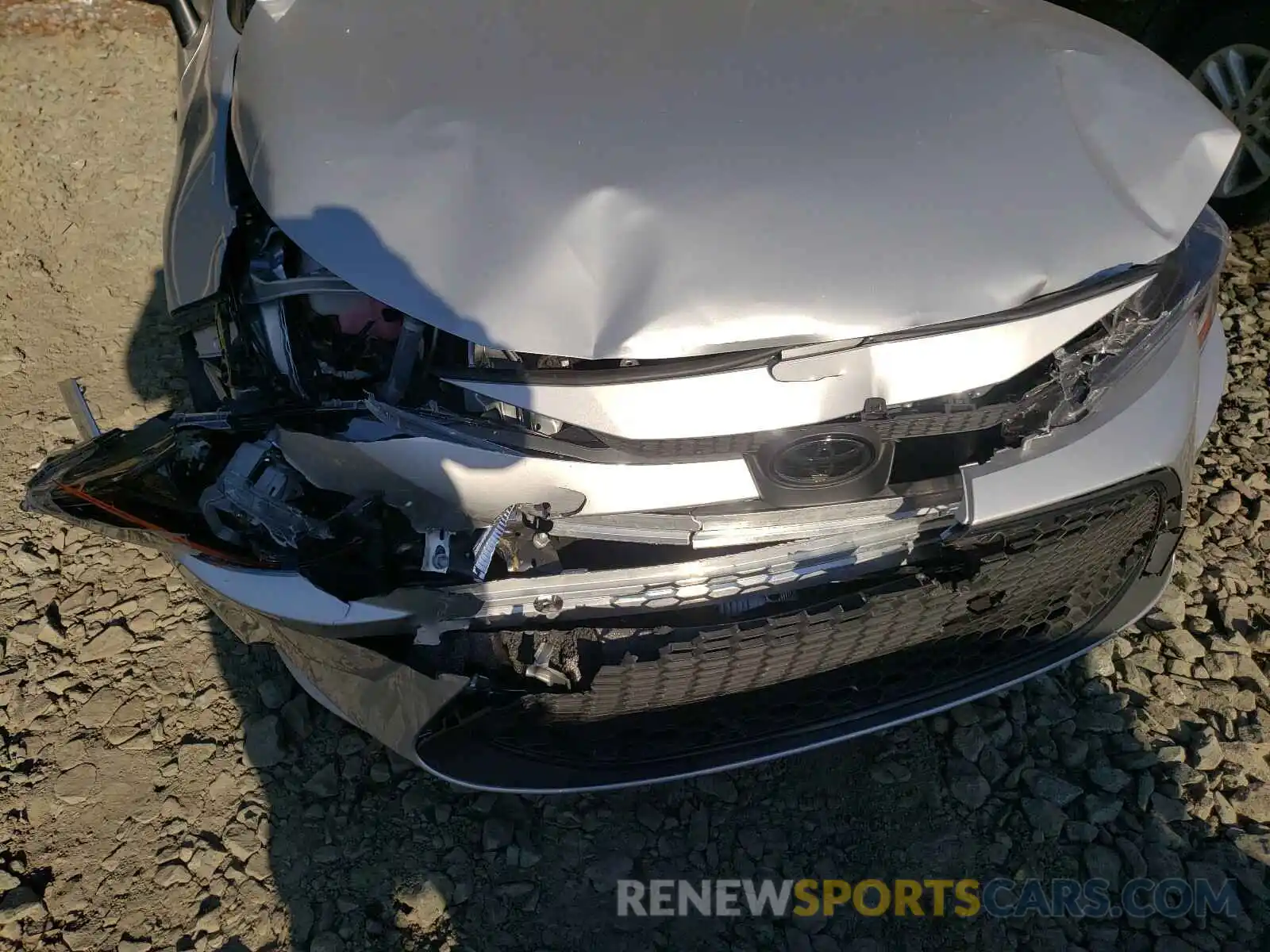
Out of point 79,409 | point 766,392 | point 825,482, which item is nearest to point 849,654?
point 825,482

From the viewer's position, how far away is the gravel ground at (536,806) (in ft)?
5.98

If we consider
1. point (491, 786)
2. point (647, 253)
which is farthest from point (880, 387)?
point (491, 786)

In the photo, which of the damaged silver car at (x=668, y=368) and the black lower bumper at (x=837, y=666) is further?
the black lower bumper at (x=837, y=666)

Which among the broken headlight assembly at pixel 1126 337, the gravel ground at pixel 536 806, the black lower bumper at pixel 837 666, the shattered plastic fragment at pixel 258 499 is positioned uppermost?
the shattered plastic fragment at pixel 258 499

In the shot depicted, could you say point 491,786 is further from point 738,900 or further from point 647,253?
point 647,253

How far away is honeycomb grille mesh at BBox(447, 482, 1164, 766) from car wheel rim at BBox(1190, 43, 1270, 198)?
1975mm

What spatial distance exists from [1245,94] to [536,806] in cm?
317

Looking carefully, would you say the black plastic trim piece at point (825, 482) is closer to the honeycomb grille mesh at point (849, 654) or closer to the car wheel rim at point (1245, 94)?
the honeycomb grille mesh at point (849, 654)

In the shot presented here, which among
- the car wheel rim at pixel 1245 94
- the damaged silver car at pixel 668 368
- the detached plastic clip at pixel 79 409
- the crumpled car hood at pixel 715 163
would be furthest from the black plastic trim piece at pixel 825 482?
the car wheel rim at pixel 1245 94

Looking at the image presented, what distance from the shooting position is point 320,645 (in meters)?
1.60

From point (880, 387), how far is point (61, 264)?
3.11 m

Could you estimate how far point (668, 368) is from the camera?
142cm

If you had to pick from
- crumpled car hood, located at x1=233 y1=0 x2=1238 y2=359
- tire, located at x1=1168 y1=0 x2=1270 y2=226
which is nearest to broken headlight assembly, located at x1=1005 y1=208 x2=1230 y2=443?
crumpled car hood, located at x1=233 y1=0 x2=1238 y2=359

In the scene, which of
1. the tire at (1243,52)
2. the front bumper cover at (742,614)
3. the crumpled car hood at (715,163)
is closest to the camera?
the crumpled car hood at (715,163)
